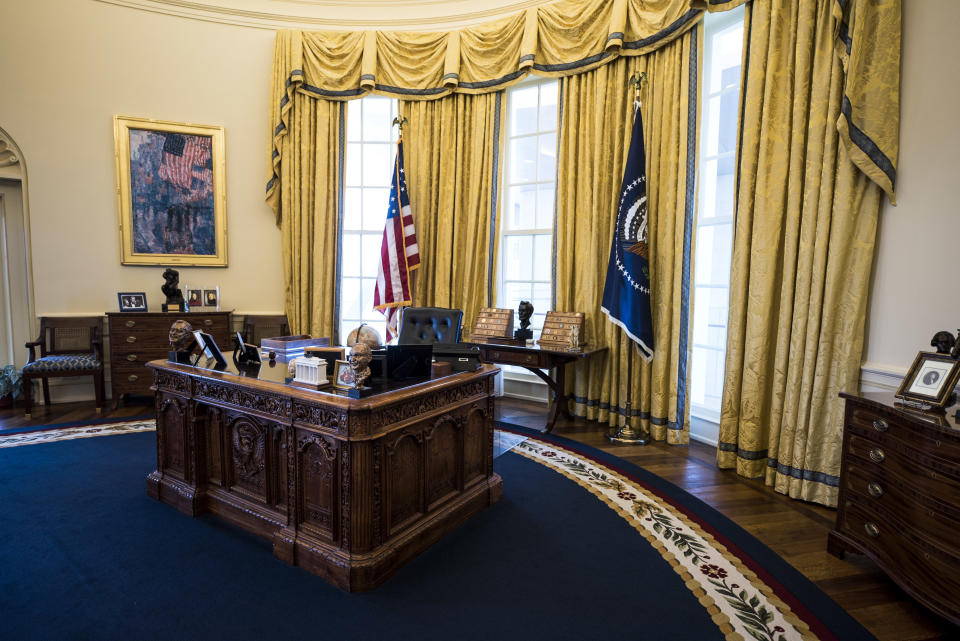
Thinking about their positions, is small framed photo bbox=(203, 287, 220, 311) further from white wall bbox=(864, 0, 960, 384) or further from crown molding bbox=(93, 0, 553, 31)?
white wall bbox=(864, 0, 960, 384)

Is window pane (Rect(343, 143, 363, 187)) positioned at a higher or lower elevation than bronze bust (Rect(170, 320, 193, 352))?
higher

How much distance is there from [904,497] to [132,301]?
20.1 ft

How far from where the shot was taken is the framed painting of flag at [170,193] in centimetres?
506

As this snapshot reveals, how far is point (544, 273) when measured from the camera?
16.5ft

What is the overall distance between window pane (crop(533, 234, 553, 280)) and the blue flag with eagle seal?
107 cm

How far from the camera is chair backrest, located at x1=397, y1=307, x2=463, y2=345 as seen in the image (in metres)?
4.10

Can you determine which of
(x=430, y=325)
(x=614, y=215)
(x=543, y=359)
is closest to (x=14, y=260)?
(x=430, y=325)

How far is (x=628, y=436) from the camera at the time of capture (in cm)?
Result: 394

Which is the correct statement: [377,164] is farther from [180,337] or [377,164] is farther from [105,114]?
[180,337]

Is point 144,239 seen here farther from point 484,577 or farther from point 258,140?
point 484,577

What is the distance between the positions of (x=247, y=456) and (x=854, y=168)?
356 cm

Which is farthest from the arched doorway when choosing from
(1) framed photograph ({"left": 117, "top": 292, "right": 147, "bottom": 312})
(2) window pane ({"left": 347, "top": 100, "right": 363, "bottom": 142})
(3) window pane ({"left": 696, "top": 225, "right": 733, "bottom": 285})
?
(3) window pane ({"left": 696, "top": 225, "right": 733, "bottom": 285})

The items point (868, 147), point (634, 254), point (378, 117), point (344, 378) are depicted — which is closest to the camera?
point (344, 378)

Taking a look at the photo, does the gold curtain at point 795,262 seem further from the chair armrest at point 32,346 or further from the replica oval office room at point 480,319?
the chair armrest at point 32,346
